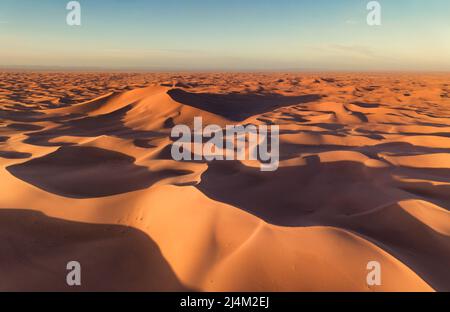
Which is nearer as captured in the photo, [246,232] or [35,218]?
[246,232]

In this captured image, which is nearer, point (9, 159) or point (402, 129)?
point (9, 159)

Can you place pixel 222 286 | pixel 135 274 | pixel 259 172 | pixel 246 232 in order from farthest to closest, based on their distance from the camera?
pixel 259 172 → pixel 246 232 → pixel 135 274 → pixel 222 286

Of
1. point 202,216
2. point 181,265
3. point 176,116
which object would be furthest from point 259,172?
point 176,116

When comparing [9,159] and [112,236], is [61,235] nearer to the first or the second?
[112,236]

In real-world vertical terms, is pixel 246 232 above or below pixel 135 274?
above

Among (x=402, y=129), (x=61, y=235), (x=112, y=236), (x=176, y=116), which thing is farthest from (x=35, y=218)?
(x=402, y=129)
